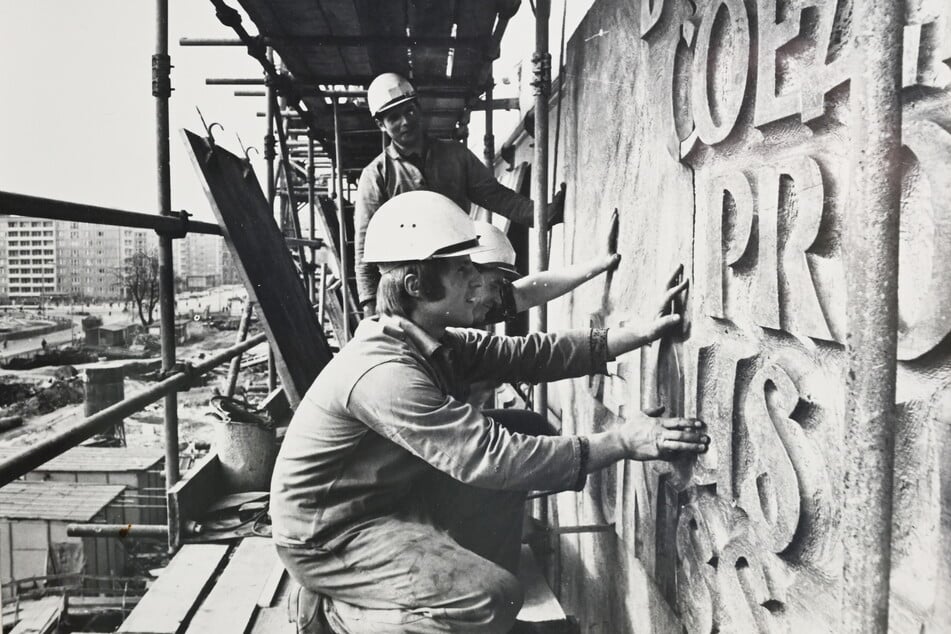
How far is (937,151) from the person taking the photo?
105 centimetres

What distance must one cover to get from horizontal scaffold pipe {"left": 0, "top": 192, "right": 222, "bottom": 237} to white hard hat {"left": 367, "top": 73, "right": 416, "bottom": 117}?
4.22 ft

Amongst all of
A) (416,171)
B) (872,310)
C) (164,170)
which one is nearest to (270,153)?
(416,171)

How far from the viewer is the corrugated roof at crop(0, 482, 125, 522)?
9.85m

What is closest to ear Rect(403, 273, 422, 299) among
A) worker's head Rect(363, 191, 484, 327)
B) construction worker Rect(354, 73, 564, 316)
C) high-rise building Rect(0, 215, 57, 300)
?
worker's head Rect(363, 191, 484, 327)

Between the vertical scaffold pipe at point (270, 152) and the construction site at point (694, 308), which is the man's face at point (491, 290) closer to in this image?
the construction site at point (694, 308)

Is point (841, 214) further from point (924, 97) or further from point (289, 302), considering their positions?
point (289, 302)

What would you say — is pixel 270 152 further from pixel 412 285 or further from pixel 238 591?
pixel 412 285

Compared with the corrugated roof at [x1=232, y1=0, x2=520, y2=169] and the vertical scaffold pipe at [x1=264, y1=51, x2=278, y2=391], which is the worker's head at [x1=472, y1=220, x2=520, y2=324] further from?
the vertical scaffold pipe at [x1=264, y1=51, x2=278, y2=391]

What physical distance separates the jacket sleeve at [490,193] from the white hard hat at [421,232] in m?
1.79

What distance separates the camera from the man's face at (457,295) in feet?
7.70

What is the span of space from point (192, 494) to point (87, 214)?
1.92 m

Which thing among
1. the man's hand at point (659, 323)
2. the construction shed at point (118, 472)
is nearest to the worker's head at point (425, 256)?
the man's hand at point (659, 323)

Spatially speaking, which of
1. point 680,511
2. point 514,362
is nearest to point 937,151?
point 680,511

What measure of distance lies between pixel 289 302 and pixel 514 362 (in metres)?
2.62
